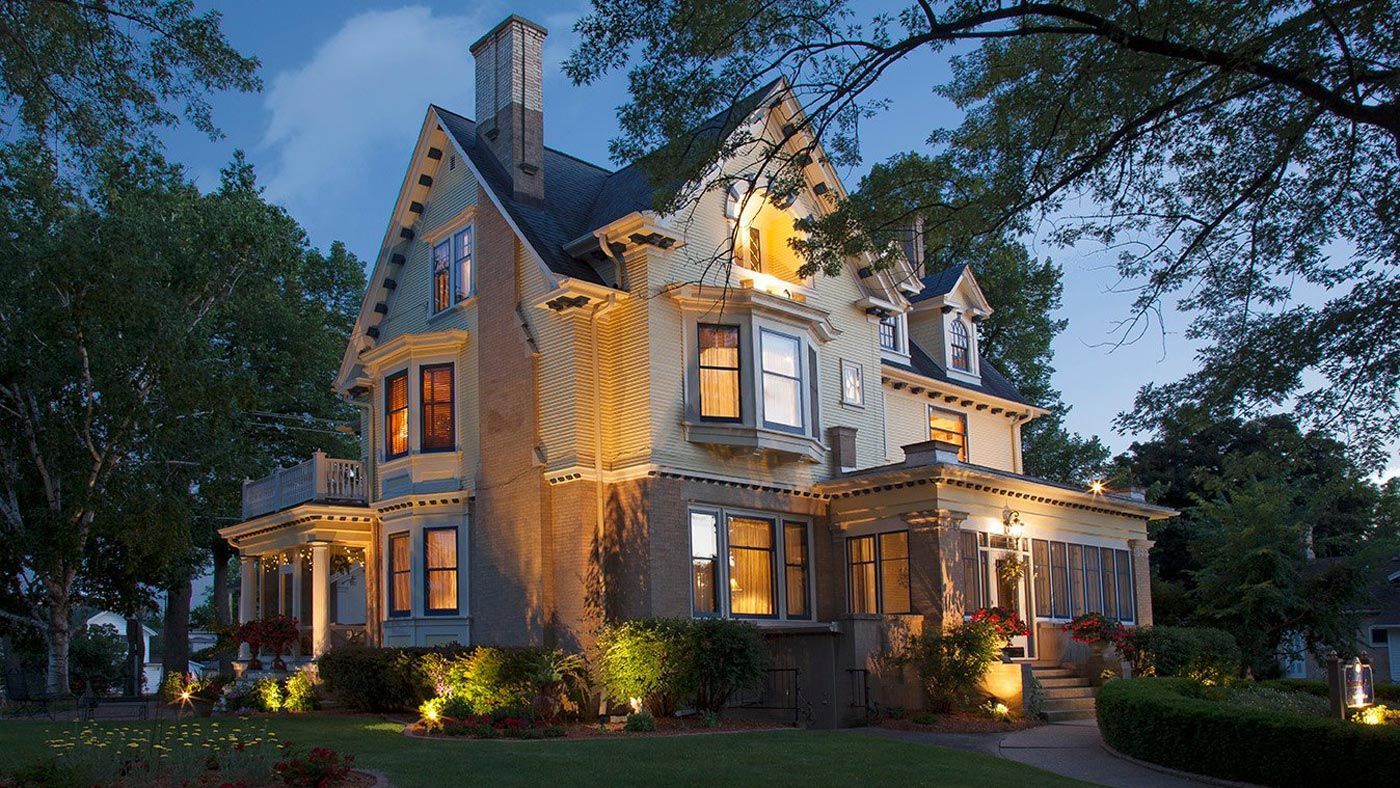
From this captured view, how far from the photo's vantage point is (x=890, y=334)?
A: 2862 cm

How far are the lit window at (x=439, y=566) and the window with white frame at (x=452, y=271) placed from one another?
470 centimetres

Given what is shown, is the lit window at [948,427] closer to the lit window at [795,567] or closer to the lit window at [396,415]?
the lit window at [795,567]

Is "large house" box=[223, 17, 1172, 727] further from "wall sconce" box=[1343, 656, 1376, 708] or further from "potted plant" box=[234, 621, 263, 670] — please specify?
"wall sconce" box=[1343, 656, 1376, 708]

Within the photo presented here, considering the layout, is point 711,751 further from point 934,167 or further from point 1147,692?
point 934,167

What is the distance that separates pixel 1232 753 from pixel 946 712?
7515mm

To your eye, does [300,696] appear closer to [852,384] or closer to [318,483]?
[318,483]

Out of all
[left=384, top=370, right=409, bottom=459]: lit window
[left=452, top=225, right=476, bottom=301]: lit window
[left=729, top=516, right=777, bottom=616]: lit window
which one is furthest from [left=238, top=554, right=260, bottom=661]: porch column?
[left=729, top=516, right=777, bottom=616]: lit window

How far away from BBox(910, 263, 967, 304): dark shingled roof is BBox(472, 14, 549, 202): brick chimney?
11.0 m

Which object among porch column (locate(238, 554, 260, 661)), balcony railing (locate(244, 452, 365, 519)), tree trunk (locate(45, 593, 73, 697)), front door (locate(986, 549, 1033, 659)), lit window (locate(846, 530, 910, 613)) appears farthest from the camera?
porch column (locate(238, 554, 260, 661))

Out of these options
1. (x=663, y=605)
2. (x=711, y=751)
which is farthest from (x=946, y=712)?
(x=711, y=751)

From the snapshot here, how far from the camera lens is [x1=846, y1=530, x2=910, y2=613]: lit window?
926 inches

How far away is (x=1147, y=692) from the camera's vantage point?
15.8 meters

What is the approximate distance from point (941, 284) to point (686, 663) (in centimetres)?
1574

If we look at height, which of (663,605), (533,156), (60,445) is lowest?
(663,605)
